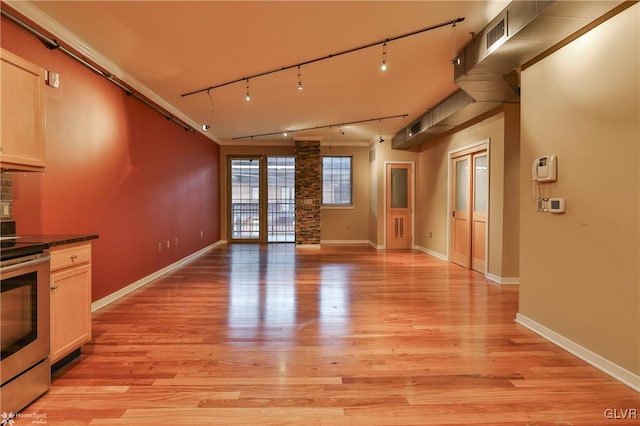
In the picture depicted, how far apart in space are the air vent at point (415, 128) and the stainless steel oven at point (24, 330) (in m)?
5.86

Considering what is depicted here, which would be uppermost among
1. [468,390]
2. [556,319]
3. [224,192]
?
[224,192]

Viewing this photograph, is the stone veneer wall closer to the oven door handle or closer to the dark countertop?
the dark countertop

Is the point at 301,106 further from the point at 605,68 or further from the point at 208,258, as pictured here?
the point at 605,68

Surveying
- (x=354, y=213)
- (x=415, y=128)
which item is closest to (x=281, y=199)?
(x=354, y=213)

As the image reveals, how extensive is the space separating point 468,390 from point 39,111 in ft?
11.2

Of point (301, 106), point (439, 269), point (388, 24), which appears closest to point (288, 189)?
point (301, 106)

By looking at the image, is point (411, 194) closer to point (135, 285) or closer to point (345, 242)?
point (345, 242)

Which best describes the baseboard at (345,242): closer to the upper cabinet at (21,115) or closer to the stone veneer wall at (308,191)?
the stone veneer wall at (308,191)

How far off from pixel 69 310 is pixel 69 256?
374 millimetres

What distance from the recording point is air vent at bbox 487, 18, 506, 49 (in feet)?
9.11

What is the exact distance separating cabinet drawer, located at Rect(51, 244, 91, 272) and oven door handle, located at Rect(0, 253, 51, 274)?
0.13m

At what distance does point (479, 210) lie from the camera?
554 centimetres

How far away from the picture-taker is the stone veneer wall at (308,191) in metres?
8.45

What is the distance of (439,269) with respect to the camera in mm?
5789
